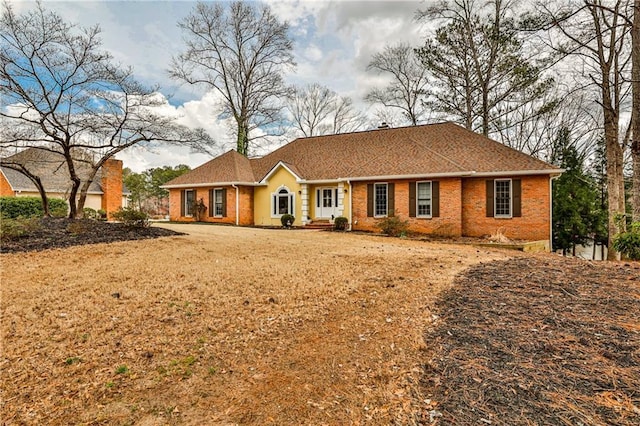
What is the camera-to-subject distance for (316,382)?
9.86 ft

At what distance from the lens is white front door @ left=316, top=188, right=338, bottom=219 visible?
18.3m

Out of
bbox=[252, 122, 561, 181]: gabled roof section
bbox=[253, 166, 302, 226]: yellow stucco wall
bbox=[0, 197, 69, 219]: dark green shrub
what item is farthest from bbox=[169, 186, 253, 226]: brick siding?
bbox=[0, 197, 69, 219]: dark green shrub

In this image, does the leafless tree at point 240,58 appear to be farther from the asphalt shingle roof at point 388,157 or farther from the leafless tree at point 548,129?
the leafless tree at point 548,129

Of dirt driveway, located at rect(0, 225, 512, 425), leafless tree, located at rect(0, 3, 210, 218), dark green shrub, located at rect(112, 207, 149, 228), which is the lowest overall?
dirt driveway, located at rect(0, 225, 512, 425)

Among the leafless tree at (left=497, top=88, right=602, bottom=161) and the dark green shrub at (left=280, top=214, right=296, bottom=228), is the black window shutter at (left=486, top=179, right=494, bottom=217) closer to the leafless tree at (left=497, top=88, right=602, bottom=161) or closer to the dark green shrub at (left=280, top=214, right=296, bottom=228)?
the leafless tree at (left=497, top=88, right=602, bottom=161)

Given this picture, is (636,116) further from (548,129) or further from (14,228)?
(14,228)

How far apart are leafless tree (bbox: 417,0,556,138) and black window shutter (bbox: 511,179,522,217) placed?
6551 mm

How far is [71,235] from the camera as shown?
31.2ft

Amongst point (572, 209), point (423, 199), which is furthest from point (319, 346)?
point (572, 209)

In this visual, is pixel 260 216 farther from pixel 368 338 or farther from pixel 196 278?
pixel 368 338

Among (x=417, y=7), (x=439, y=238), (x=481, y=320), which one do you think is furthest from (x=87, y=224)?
(x=417, y=7)

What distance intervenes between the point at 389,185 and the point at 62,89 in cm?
1321

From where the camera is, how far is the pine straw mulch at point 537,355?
7.66ft

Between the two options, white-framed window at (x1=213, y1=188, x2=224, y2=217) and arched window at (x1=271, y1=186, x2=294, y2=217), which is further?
white-framed window at (x1=213, y1=188, x2=224, y2=217)
